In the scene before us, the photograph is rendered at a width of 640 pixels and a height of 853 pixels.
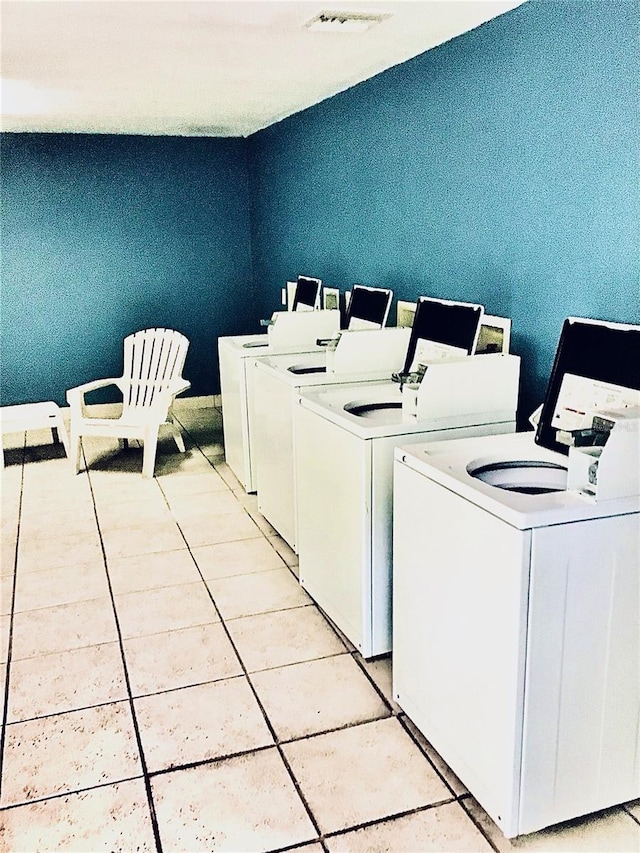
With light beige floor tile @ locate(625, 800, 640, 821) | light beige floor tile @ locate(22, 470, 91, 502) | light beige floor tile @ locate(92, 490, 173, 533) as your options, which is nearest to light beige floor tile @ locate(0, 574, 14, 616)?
light beige floor tile @ locate(92, 490, 173, 533)

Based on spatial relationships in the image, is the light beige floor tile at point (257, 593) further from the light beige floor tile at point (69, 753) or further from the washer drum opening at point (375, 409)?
the washer drum opening at point (375, 409)

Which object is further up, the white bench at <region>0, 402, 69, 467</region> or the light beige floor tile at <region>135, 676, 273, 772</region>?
the white bench at <region>0, 402, 69, 467</region>

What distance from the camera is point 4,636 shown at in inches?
109

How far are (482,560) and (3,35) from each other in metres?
2.66

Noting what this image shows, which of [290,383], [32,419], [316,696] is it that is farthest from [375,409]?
[32,419]

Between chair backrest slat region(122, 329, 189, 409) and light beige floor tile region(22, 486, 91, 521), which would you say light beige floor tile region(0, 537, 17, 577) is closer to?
light beige floor tile region(22, 486, 91, 521)

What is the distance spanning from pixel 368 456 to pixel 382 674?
733 millimetres

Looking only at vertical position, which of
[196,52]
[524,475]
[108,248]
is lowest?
[524,475]

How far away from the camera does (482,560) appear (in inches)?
67.2

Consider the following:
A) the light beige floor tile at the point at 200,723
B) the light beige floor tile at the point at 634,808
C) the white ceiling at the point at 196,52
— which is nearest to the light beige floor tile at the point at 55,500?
the light beige floor tile at the point at 200,723

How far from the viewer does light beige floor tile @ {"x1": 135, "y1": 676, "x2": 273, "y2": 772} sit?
2.10 m

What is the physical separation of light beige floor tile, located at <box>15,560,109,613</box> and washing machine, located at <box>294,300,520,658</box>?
0.95 meters

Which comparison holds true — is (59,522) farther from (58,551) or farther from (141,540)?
(141,540)

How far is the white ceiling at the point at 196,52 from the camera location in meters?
2.61
